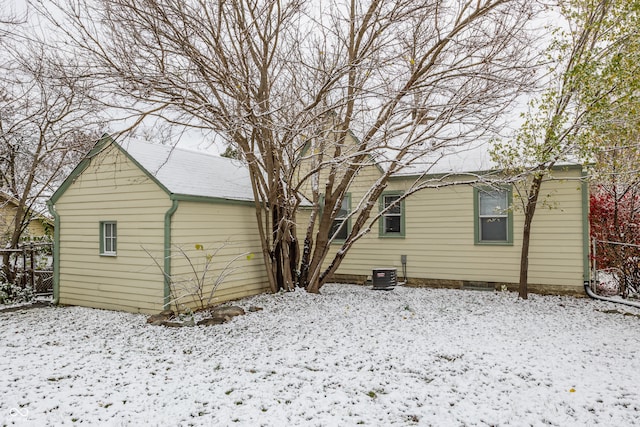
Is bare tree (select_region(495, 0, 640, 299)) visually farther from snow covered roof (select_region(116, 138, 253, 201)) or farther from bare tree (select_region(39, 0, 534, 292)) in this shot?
snow covered roof (select_region(116, 138, 253, 201))

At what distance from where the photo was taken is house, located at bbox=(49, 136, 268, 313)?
8.30 meters

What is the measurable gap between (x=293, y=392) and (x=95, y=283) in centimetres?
671

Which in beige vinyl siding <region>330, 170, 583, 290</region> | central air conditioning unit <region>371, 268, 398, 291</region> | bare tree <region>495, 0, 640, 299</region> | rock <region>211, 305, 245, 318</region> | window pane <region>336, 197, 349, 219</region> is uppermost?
→ bare tree <region>495, 0, 640, 299</region>

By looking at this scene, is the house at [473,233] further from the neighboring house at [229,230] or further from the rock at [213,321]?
the rock at [213,321]

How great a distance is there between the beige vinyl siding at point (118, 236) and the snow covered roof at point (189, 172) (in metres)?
0.24

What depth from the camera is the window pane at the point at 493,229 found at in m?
10.8

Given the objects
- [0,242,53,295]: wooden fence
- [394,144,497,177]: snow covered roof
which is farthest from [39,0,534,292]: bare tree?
[0,242,53,295]: wooden fence

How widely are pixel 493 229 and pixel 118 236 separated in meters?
9.15

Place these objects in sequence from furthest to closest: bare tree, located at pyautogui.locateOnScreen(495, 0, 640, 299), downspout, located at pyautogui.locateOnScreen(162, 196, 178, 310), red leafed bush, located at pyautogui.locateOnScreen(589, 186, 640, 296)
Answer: red leafed bush, located at pyautogui.locateOnScreen(589, 186, 640, 296) < downspout, located at pyautogui.locateOnScreen(162, 196, 178, 310) < bare tree, located at pyautogui.locateOnScreen(495, 0, 640, 299)

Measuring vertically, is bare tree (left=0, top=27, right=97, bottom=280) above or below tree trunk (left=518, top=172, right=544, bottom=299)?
above

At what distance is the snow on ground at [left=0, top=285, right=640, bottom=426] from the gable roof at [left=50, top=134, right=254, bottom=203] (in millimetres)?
2781

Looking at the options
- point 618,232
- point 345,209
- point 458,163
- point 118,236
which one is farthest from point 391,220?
point 118,236

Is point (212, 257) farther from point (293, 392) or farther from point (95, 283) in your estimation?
point (293, 392)

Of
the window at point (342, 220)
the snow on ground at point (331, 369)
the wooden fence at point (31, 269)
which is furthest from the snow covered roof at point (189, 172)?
the wooden fence at point (31, 269)
